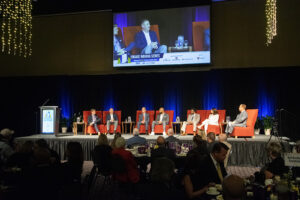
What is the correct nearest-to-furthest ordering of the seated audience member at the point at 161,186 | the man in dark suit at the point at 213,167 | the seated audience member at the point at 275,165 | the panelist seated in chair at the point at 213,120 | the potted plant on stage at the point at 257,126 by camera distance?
the seated audience member at the point at 161,186 < the man in dark suit at the point at 213,167 < the seated audience member at the point at 275,165 < the panelist seated in chair at the point at 213,120 < the potted plant on stage at the point at 257,126

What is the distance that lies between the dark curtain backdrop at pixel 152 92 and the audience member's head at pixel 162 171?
7.94 meters

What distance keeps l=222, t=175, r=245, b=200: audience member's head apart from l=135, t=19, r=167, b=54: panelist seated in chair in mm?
8656

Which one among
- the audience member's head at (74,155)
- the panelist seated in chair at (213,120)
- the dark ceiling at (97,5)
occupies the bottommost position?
the audience member's head at (74,155)

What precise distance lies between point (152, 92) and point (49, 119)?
3.72 metres

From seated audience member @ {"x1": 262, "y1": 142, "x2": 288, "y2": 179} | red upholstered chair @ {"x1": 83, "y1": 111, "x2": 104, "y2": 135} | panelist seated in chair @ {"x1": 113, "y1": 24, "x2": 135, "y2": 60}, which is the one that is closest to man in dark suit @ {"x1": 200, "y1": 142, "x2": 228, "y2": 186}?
seated audience member @ {"x1": 262, "y1": 142, "x2": 288, "y2": 179}

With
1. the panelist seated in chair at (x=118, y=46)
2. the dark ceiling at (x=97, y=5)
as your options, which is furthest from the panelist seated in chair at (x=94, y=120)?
the dark ceiling at (x=97, y=5)

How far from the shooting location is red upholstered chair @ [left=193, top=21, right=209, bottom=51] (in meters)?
10.1

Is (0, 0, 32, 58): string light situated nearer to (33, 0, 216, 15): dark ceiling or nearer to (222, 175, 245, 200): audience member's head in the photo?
(33, 0, 216, 15): dark ceiling

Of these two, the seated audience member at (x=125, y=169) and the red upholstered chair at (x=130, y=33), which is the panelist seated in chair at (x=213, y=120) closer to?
Answer: the red upholstered chair at (x=130, y=33)

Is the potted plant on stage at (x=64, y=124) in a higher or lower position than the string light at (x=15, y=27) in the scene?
lower

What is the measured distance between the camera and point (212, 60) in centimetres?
1035

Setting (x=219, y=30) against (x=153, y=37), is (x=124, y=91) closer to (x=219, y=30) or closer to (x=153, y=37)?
(x=153, y=37)

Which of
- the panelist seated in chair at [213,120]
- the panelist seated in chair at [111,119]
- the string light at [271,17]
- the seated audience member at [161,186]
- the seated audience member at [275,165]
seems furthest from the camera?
the panelist seated in chair at [111,119]

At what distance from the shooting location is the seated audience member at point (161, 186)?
251cm
